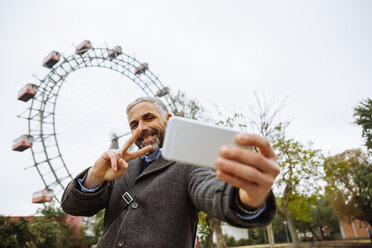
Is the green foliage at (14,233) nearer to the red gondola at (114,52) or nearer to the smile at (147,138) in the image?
the smile at (147,138)

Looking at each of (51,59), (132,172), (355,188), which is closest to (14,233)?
(132,172)

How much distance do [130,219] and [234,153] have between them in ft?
3.73

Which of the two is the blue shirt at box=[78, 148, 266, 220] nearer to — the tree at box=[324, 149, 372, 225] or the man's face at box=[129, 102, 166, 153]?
the man's face at box=[129, 102, 166, 153]

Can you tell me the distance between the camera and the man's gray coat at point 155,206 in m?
1.62

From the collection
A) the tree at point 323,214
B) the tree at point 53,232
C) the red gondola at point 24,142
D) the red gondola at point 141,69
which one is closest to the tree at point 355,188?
the tree at point 323,214

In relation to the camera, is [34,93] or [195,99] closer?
[195,99]

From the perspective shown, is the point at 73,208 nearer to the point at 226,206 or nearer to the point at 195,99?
the point at 226,206

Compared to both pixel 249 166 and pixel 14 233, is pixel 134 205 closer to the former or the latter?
pixel 249 166

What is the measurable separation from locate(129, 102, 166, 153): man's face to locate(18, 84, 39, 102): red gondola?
92.5 ft

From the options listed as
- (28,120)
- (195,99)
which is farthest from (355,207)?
(28,120)

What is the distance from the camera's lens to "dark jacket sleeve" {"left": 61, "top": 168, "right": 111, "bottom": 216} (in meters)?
1.74

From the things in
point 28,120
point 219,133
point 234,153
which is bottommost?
point 234,153

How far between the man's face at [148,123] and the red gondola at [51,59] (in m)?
28.1

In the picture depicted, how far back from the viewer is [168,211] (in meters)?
1.72
